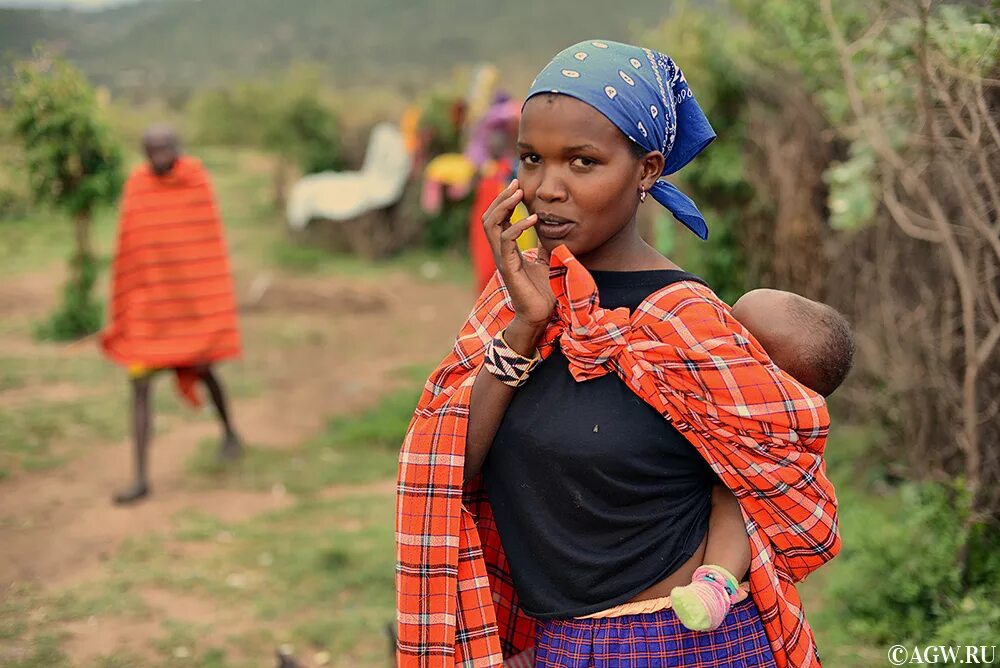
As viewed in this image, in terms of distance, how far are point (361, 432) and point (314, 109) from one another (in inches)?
327

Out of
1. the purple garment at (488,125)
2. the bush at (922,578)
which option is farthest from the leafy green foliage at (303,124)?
the bush at (922,578)

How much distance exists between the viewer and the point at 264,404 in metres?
7.11

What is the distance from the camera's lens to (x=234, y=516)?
529cm

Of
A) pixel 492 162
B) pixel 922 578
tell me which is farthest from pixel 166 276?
pixel 922 578

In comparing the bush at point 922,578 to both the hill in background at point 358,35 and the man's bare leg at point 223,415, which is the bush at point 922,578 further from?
the hill in background at point 358,35

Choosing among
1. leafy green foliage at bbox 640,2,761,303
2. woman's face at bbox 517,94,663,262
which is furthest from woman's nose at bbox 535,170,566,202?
leafy green foliage at bbox 640,2,761,303

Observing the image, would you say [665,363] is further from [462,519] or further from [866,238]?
[866,238]

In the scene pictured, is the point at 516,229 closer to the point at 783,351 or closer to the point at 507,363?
the point at 507,363

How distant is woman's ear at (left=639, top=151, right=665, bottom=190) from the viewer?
1692 millimetres

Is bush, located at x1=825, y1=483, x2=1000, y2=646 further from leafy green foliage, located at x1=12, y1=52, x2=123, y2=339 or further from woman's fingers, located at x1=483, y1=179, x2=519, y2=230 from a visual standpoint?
leafy green foliage, located at x1=12, y1=52, x2=123, y2=339

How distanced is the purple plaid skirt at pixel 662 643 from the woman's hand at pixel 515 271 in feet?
1.76

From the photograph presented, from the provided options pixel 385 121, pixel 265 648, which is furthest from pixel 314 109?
pixel 265 648

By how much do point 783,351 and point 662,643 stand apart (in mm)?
547

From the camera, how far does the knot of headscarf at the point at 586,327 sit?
5.46 feet
